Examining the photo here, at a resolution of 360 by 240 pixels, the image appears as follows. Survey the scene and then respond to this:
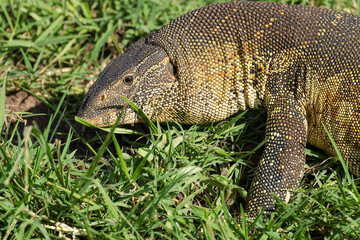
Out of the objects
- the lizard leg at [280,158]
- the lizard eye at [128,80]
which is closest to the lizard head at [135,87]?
the lizard eye at [128,80]

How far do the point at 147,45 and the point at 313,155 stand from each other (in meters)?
1.82

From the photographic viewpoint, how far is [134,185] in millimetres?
3377

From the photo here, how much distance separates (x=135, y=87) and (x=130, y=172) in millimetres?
744

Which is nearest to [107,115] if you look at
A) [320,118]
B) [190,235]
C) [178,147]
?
[178,147]

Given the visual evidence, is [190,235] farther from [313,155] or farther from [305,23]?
[305,23]

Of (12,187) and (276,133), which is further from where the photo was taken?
(276,133)

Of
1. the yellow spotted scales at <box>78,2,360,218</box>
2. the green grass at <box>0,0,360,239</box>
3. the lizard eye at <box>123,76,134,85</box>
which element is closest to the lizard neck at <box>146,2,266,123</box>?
the yellow spotted scales at <box>78,2,360,218</box>

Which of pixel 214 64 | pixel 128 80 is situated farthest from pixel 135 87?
pixel 214 64

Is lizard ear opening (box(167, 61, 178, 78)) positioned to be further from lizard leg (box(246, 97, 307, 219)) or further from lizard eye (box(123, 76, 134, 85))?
lizard leg (box(246, 97, 307, 219))

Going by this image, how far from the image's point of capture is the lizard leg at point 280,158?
330 cm

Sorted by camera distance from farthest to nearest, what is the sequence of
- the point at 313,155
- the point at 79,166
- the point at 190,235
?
the point at 79,166 → the point at 313,155 → the point at 190,235

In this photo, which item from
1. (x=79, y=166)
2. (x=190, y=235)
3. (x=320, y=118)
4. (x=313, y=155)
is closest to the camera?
(x=190, y=235)

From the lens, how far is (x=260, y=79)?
3570mm

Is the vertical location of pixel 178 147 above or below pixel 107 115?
below
